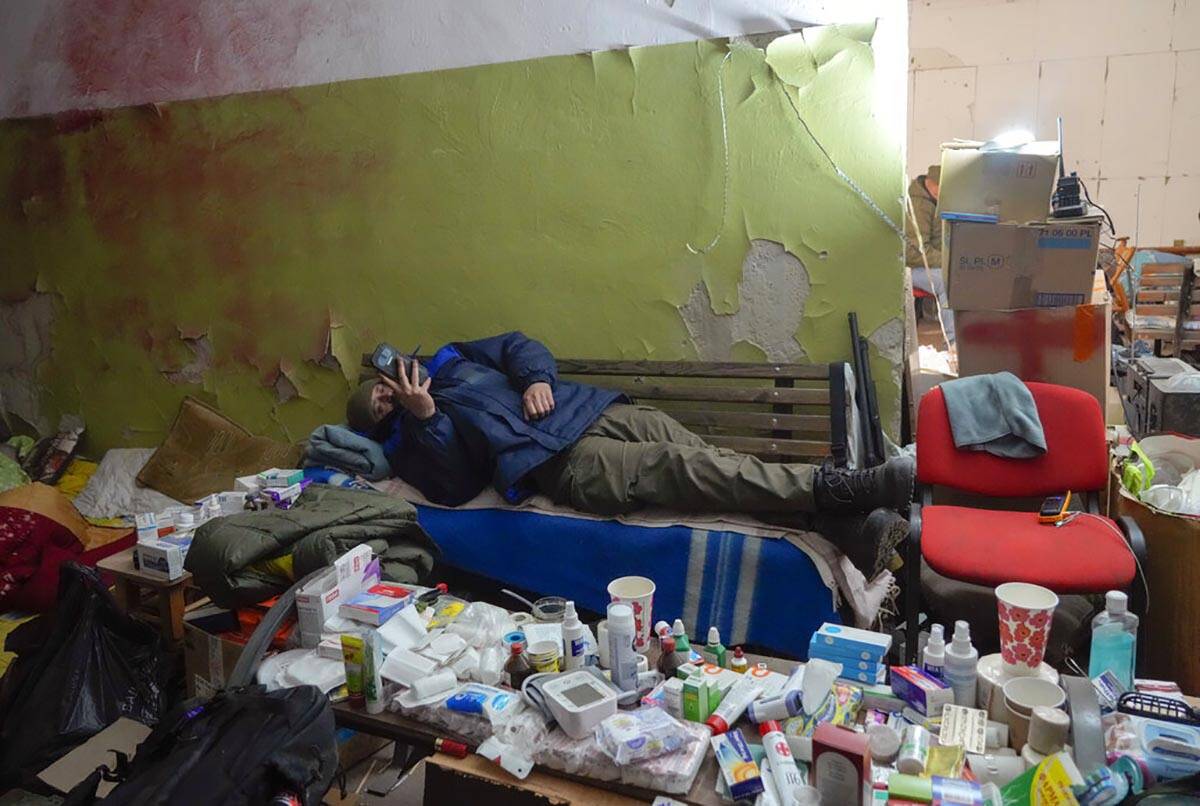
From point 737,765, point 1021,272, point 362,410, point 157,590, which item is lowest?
point 157,590

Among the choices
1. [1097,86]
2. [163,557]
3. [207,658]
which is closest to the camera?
[207,658]

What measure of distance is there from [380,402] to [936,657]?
2208 millimetres

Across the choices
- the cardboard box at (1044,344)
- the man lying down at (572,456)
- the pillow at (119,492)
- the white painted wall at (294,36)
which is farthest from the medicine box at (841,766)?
the pillow at (119,492)

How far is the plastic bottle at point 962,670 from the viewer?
4.50ft

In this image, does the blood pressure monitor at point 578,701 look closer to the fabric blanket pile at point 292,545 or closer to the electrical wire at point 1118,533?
the fabric blanket pile at point 292,545

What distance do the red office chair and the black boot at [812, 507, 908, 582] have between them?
0.06 meters

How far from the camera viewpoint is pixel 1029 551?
1.99 metres

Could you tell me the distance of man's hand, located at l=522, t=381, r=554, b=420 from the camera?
2.76 m

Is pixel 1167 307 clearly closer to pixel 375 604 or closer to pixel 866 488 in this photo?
pixel 866 488

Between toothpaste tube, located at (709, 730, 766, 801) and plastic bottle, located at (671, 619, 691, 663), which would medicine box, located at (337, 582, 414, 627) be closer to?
plastic bottle, located at (671, 619, 691, 663)

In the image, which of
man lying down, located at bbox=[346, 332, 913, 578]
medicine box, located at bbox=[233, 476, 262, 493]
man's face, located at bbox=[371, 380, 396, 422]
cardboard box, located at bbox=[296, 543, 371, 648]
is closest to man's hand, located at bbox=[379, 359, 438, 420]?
man lying down, located at bbox=[346, 332, 913, 578]

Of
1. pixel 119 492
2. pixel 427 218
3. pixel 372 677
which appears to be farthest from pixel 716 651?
pixel 119 492

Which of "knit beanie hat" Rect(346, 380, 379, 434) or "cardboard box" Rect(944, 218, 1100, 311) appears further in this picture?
"knit beanie hat" Rect(346, 380, 379, 434)

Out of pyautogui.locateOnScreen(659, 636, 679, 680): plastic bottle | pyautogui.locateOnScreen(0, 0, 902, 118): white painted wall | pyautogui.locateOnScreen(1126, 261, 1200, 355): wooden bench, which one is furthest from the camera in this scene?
pyautogui.locateOnScreen(1126, 261, 1200, 355): wooden bench
